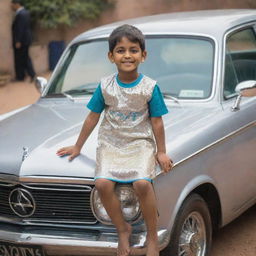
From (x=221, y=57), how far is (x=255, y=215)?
5.16 ft

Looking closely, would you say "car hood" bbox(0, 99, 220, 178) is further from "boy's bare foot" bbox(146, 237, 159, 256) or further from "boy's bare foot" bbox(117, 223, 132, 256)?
"boy's bare foot" bbox(146, 237, 159, 256)

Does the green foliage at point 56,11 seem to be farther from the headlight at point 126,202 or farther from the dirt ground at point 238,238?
the headlight at point 126,202

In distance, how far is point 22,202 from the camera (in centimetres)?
412

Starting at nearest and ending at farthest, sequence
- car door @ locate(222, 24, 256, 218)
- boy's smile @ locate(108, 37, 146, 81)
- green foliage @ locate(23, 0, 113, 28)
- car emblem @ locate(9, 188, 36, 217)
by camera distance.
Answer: boy's smile @ locate(108, 37, 146, 81) < car emblem @ locate(9, 188, 36, 217) < car door @ locate(222, 24, 256, 218) < green foliage @ locate(23, 0, 113, 28)

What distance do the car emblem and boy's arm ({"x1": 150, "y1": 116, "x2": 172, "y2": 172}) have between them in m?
0.79

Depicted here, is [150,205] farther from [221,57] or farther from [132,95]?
[221,57]

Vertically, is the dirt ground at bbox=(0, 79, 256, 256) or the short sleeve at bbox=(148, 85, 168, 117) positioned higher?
the short sleeve at bbox=(148, 85, 168, 117)

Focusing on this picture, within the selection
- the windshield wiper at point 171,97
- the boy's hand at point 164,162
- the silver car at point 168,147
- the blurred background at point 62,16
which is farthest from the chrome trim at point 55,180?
the blurred background at point 62,16

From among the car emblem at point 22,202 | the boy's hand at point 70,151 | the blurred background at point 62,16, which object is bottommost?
the blurred background at point 62,16

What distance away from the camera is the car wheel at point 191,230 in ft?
13.7

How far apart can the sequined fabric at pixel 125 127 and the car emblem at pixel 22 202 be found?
490 mm

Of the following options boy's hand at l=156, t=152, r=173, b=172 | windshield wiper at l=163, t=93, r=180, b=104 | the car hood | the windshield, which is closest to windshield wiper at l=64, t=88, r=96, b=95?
the windshield

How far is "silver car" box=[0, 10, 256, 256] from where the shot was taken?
3.97 m

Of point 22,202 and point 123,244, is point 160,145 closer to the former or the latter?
point 123,244
